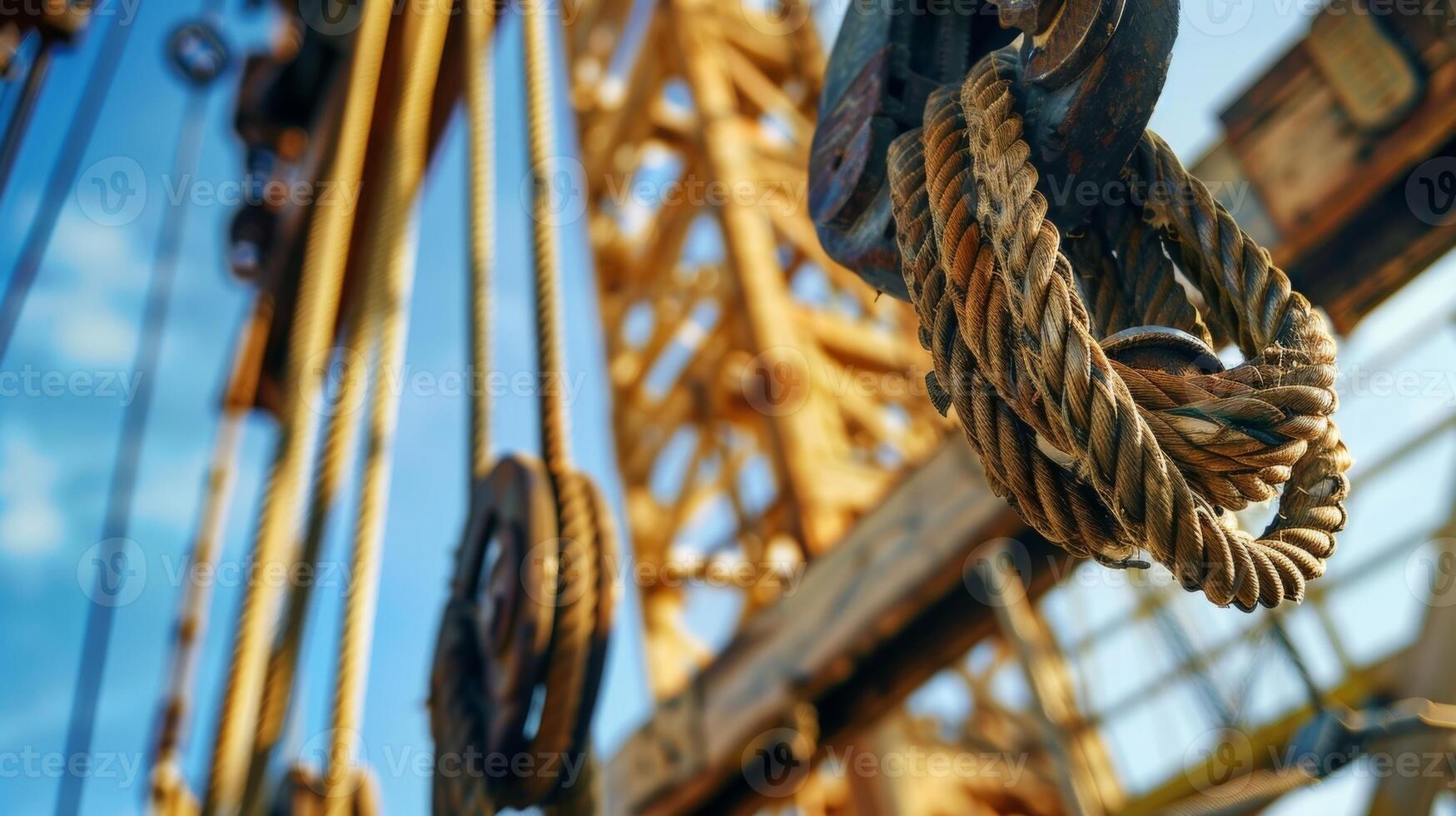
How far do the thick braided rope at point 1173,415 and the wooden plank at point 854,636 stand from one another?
1156mm

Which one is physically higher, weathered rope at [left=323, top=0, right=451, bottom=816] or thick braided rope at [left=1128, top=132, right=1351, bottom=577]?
weathered rope at [left=323, top=0, right=451, bottom=816]

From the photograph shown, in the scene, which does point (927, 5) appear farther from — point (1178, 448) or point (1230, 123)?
point (1230, 123)

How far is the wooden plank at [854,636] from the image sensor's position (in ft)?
5.83

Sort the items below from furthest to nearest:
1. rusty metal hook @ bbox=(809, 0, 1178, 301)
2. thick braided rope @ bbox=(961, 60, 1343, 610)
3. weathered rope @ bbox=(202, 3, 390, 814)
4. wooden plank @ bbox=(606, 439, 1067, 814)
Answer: wooden plank @ bbox=(606, 439, 1067, 814) → weathered rope @ bbox=(202, 3, 390, 814) → rusty metal hook @ bbox=(809, 0, 1178, 301) → thick braided rope @ bbox=(961, 60, 1343, 610)

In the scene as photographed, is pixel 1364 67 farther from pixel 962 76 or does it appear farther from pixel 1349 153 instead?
pixel 962 76

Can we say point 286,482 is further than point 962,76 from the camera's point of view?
Yes

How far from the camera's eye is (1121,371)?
1.71ft

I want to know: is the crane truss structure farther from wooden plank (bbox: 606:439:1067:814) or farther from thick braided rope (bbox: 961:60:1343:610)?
thick braided rope (bbox: 961:60:1343:610)

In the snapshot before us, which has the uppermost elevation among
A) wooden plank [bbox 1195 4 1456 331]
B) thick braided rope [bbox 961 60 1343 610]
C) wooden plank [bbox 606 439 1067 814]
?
wooden plank [bbox 1195 4 1456 331]

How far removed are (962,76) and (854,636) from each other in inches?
50.2

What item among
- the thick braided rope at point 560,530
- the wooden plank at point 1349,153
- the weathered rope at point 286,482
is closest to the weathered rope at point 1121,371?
the thick braided rope at point 560,530

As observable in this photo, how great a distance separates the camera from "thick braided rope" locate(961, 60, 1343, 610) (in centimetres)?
48

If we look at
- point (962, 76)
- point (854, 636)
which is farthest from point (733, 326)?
point (962, 76)

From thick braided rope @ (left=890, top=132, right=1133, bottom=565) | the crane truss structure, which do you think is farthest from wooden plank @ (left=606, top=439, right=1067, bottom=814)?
thick braided rope @ (left=890, top=132, right=1133, bottom=565)
